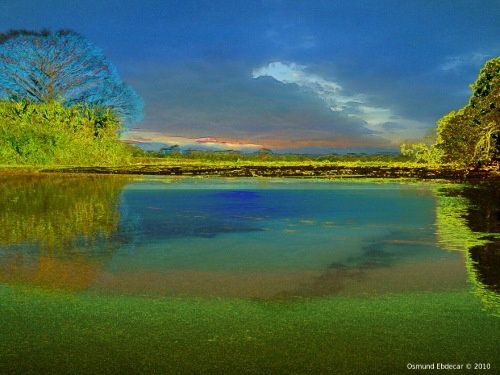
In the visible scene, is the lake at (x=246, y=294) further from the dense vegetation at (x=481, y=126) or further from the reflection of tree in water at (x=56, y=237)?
the dense vegetation at (x=481, y=126)

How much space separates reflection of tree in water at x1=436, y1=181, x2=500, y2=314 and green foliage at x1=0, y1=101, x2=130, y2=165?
3479cm

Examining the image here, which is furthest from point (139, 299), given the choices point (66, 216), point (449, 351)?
point (66, 216)

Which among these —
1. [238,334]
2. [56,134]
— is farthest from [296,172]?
[238,334]

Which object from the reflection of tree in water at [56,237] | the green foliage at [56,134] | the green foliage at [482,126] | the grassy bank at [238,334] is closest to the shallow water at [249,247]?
the reflection of tree in water at [56,237]

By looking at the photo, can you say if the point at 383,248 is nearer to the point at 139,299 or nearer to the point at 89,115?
the point at 139,299

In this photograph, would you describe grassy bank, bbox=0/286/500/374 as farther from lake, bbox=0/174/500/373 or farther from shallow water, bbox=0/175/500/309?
shallow water, bbox=0/175/500/309

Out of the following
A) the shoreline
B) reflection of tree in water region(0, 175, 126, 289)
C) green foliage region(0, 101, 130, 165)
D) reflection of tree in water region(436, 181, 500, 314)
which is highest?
green foliage region(0, 101, 130, 165)

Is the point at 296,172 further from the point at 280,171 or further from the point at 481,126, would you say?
the point at 481,126

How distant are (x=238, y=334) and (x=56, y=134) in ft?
140

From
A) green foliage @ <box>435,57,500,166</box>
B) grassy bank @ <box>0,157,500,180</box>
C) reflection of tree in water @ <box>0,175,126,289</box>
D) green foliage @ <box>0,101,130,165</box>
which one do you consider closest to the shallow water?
reflection of tree in water @ <box>0,175,126,289</box>

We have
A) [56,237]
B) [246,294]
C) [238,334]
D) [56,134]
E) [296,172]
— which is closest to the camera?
[238,334]

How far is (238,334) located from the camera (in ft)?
14.8

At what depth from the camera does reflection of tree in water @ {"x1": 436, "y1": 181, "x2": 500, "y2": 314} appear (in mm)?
6289

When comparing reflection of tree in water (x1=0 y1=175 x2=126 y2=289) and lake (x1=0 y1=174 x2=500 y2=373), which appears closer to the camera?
lake (x1=0 y1=174 x2=500 y2=373)
